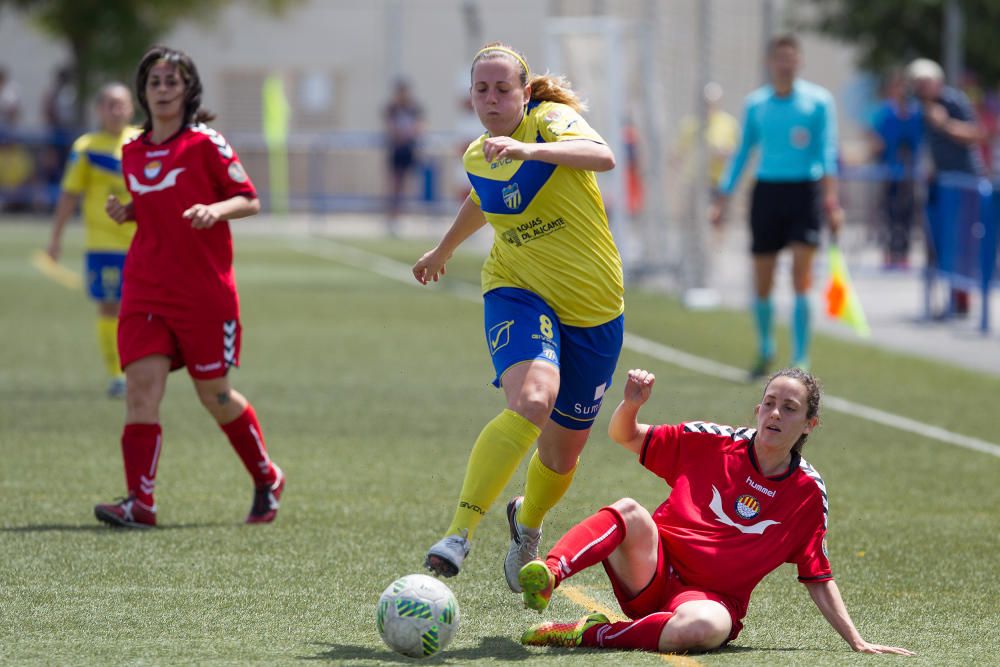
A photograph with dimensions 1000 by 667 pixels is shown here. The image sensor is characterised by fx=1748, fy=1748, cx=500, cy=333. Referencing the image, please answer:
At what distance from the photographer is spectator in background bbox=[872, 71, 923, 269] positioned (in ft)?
75.3

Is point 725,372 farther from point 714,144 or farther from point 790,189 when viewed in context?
point 714,144

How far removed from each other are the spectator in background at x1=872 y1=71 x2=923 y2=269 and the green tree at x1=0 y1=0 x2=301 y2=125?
1726 centimetres

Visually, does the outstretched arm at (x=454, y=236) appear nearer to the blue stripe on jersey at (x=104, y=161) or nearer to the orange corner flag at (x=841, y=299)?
the blue stripe on jersey at (x=104, y=161)

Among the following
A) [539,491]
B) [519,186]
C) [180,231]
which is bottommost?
[539,491]

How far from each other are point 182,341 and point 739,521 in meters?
2.89

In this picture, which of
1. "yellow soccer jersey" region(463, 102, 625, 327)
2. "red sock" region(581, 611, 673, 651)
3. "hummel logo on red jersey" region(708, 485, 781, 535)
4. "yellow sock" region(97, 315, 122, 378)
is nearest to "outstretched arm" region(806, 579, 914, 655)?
"hummel logo on red jersey" region(708, 485, 781, 535)

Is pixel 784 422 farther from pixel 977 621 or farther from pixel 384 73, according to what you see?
pixel 384 73

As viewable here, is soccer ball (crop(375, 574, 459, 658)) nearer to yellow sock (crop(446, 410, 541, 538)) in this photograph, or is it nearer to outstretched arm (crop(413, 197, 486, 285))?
yellow sock (crop(446, 410, 541, 538))

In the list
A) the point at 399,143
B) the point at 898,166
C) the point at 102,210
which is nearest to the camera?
the point at 102,210

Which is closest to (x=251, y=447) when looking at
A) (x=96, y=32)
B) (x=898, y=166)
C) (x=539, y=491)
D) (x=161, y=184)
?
(x=161, y=184)

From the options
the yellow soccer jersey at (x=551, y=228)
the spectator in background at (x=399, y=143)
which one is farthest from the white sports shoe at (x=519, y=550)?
the spectator in background at (x=399, y=143)

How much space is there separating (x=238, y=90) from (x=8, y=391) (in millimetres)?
32246

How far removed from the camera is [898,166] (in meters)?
23.5

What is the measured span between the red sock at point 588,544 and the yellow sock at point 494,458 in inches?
12.5
